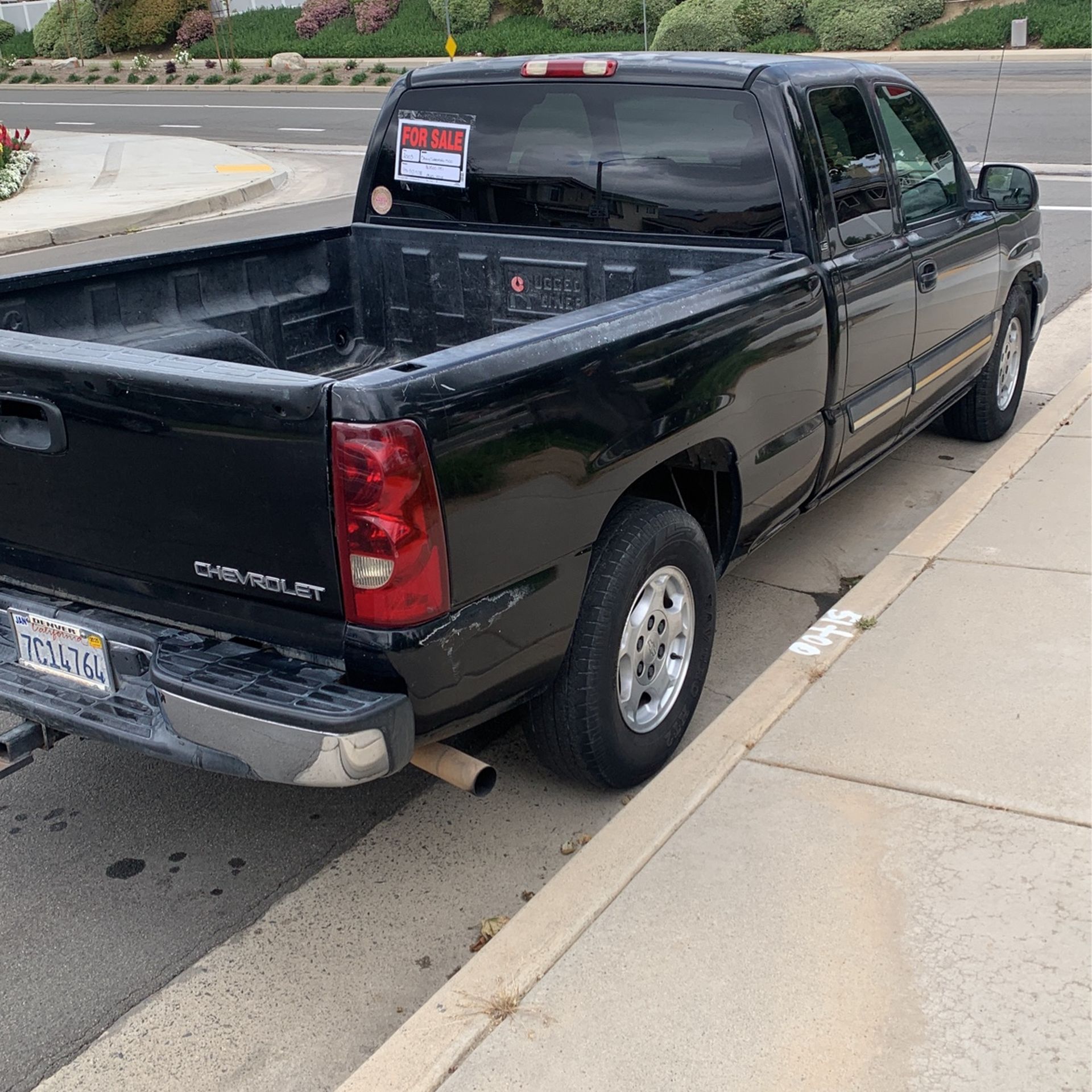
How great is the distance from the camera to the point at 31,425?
124 inches

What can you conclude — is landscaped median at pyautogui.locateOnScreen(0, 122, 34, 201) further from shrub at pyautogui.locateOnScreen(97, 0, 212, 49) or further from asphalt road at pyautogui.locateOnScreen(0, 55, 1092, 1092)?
shrub at pyautogui.locateOnScreen(97, 0, 212, 49)

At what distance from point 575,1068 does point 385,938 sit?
79cm

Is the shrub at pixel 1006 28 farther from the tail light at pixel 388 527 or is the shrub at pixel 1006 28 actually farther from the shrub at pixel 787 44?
the tail light at pixel 388 527

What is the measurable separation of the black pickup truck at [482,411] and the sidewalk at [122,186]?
35.3ft

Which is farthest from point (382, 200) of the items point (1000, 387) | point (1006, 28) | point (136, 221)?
point (1006, 28)

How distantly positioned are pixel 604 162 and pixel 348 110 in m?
25.2

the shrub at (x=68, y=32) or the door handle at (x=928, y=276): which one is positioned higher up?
the shrub at (x=68, y=32)

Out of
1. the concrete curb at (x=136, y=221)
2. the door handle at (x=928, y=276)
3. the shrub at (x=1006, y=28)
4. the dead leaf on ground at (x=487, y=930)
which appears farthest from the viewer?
the shrub at (x=1006, y=28)

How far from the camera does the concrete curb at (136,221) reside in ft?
46.7

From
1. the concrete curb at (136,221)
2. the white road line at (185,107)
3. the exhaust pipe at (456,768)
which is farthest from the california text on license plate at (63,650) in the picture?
the white road line at (185,107)

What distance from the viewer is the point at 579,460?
3.20 meters

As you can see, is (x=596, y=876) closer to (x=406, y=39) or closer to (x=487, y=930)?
(x=487, y=930)

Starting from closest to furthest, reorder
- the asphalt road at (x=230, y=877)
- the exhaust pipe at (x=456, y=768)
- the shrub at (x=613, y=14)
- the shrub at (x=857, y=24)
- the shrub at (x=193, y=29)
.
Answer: the asphalt road at (x=230, y=877)
the exhaust pipe at (x=456, y=768)
the shrub at (x=857, y=24)
the shrub at (x=613, y=14)
the shrub at (x=193, y=29)

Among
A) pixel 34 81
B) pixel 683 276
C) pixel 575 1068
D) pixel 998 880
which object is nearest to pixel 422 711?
pixel 575 1068
